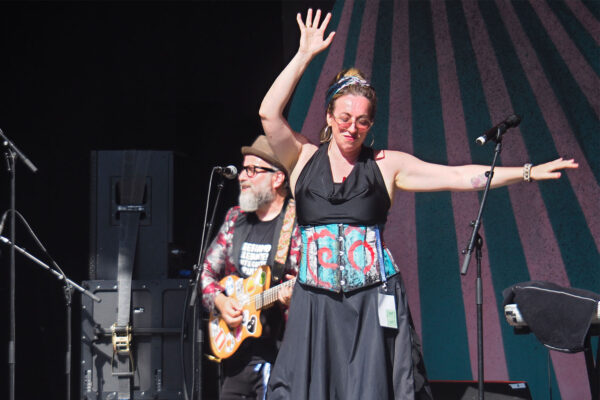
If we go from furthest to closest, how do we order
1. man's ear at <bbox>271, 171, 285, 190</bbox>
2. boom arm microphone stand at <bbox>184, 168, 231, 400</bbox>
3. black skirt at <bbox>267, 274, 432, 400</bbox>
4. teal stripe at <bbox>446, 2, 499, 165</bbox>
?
1. teal stripe at <bbox>446, 2, 499, 165</bbox>
2. man's ear at <bbox>271, 171, 285, 190</bbox>
3. boom arm microphone stand at <bbox>184, 168, 231, 400</bbox>
4. black skirt at <bbox>267, 274, 432, 400</bbox>

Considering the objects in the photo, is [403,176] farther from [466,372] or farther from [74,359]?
[74,359]

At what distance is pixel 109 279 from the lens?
14.3 ft

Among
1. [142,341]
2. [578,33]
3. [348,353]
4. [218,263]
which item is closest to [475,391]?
[348,353]

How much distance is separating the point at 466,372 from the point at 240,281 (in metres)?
1.82

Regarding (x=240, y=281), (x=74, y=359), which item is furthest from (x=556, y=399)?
(x=74, y=359)

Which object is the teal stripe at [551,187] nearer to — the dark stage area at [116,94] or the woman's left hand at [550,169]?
the dark stage area at [116,94]

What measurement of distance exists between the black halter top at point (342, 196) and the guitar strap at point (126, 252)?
5.73ft

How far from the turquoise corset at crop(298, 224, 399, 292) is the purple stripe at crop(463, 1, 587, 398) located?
2.14 metres

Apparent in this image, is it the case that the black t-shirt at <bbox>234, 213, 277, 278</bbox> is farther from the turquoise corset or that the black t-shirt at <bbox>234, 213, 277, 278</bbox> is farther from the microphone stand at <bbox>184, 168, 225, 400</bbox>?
the turquoise corset

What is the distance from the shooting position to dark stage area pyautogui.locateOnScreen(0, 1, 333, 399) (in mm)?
4992

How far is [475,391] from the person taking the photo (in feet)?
11.9

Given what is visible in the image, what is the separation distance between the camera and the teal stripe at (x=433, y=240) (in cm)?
478

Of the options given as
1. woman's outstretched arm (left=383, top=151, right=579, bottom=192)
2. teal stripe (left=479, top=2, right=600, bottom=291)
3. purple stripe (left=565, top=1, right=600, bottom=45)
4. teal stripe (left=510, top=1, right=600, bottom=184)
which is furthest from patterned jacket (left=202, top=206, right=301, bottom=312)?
purple stripe (left=565, top=1, right=600, bottom=45)

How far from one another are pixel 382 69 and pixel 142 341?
247 cm
